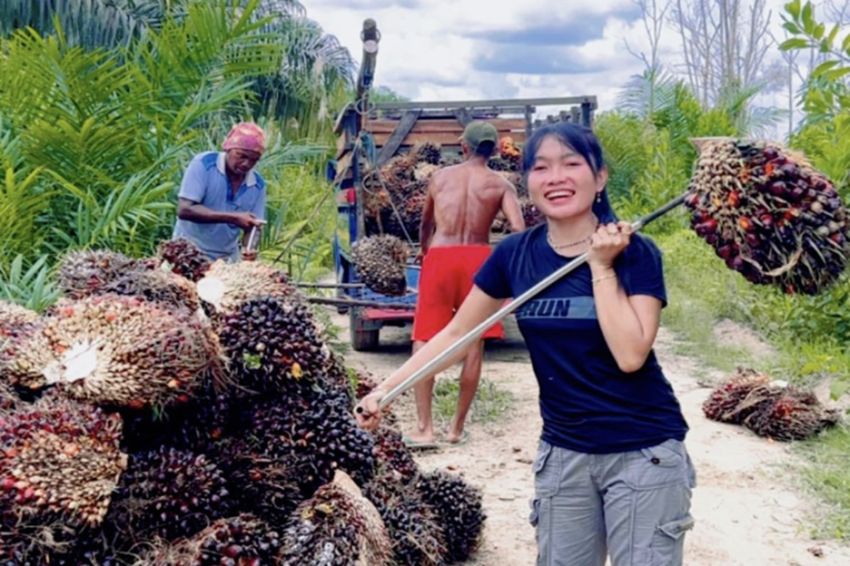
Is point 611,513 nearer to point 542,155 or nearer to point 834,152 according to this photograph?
point 542,155

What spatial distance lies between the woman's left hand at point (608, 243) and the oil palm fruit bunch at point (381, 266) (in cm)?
484

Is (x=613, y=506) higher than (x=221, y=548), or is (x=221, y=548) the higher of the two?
(x=613, y=506)

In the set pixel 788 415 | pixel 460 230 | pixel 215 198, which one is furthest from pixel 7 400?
pixel 788 415

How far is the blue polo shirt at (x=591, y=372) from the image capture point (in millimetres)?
2410

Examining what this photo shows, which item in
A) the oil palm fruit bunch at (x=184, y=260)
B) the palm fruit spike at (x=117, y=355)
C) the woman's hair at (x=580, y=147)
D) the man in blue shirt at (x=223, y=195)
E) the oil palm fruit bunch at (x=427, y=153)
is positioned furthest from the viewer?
the oil palm fruit bunch at (x=427, y=153)

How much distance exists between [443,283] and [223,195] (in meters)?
1.44

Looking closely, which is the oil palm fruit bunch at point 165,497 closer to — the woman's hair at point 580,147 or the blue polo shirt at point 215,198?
the woman's hair at point 580,147

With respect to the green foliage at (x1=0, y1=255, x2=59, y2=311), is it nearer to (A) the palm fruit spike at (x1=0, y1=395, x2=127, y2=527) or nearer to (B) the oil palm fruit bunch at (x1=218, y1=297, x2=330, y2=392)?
(B) the oil palm fruit bunch at (x1=218, y1=297, x2=330, y2=392)

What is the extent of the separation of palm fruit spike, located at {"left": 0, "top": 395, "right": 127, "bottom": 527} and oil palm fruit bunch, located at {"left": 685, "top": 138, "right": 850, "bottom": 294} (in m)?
1.61

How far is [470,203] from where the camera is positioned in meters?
6.01

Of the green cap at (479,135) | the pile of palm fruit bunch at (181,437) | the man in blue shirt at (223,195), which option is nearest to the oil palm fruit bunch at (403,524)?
the pile of palm fruit bunch at (181,437)

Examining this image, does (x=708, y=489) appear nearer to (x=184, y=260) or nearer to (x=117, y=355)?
(x=184, y=260)

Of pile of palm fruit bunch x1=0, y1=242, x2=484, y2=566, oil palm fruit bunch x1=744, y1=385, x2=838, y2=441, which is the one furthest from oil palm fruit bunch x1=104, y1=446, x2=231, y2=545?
oil palm fruit bunch x1=744, y1=385, x2=838, y2=441

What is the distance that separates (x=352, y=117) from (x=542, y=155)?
253 inches
